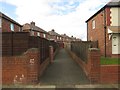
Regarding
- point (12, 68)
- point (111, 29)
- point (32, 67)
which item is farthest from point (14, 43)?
point (111, 29)

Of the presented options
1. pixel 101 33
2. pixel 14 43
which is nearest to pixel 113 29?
pixel 101 33

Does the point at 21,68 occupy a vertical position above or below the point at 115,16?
below

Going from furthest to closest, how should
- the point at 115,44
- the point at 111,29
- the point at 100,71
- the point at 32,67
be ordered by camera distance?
the point at 115,44 < the point at 111,29 < the point at 100,71 < the point at 32,67

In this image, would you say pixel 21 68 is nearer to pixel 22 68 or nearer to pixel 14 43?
pixel 22 68

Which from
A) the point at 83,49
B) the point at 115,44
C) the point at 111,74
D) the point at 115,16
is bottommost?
the point at 111,74

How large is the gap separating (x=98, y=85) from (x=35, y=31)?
49.7 m

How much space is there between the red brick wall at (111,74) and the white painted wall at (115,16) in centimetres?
1258

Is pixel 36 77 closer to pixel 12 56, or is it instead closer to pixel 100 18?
pixel 12 56

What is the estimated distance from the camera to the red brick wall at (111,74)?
31.0 feet

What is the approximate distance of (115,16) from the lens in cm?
2122

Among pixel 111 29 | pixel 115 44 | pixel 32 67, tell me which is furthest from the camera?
pixel 115 44

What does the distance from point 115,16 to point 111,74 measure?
12.9m

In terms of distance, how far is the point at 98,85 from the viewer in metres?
9.16

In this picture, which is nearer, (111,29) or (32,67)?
(32,67)
